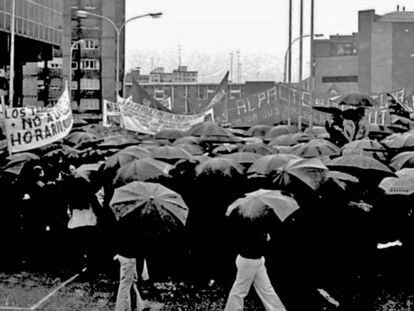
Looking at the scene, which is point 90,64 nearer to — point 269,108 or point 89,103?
point 89,103

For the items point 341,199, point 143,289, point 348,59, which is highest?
point 348,59

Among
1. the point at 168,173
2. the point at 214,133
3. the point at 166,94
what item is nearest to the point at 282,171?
the point at 168,173

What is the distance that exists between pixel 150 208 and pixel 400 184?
10.4 feet

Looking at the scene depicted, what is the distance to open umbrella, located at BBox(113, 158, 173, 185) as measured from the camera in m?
9.42

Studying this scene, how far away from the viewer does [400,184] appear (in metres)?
9.04

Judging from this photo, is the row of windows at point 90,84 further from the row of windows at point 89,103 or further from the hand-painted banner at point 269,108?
the hand-painted banner at point 269,108

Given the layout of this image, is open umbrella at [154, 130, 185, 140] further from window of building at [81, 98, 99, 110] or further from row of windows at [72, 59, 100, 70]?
row of windows at [72, 59, 100, 70]

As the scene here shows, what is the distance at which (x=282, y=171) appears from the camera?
8750mm

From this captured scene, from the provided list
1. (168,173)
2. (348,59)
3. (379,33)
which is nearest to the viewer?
(168,173)

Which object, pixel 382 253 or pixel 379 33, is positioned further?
pixel 379 33

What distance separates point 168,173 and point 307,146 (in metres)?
3.20

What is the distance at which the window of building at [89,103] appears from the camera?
286 ft

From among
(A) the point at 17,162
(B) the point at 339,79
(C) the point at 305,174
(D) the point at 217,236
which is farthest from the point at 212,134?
(B) the point at 339,79

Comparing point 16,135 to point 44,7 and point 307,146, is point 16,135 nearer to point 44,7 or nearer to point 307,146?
point 307,146
